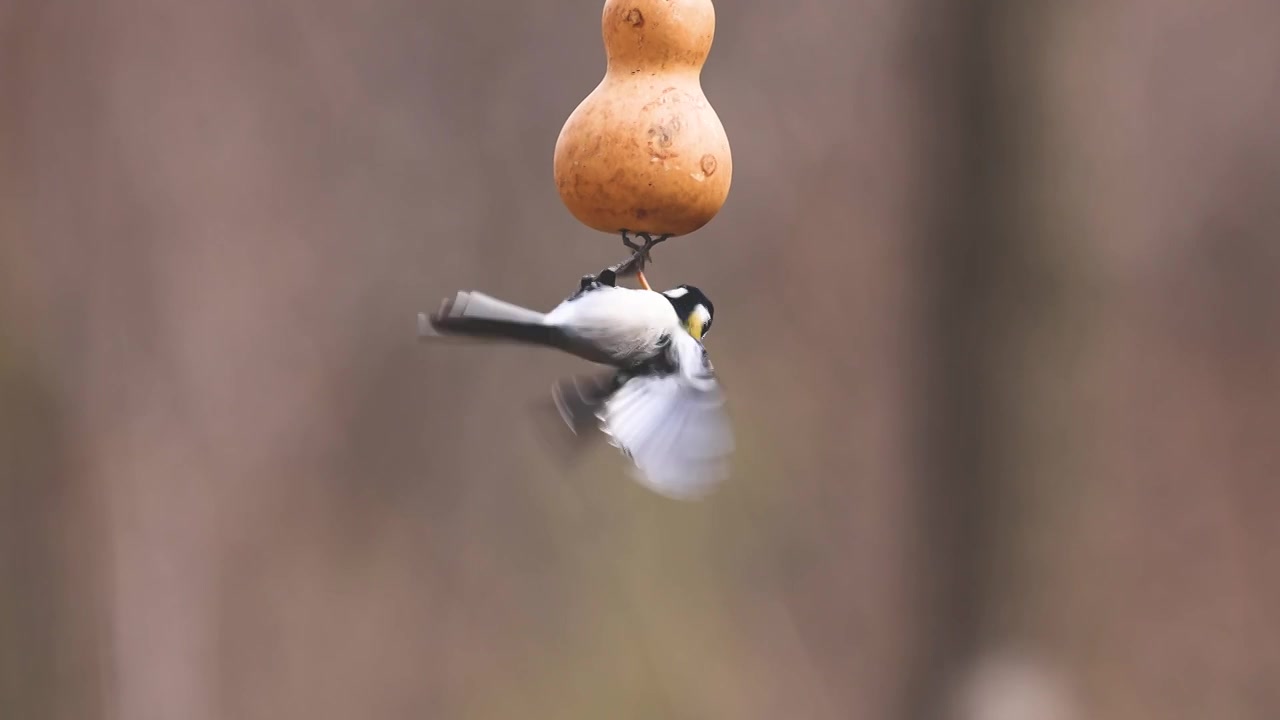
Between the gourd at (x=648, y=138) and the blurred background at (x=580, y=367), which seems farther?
the blurred background at (x=580, y=367)

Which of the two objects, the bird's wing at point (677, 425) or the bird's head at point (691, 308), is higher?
the bird's head at point (691, 308)

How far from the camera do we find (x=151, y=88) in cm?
194

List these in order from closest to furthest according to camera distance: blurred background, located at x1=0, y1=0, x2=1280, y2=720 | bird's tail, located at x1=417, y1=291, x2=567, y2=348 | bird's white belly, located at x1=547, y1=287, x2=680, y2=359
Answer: bird's tail, located at x1=417, y1=291, x2=567, y2=348
bird's white belly, located at x1=547, y1=287, x2=680, y2=359
blurred background, located at x1=0, y1=0, x2=1280, y2=720

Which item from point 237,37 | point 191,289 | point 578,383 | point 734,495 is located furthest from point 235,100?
point 578,383

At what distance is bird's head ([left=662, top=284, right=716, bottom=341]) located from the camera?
0.84 metres

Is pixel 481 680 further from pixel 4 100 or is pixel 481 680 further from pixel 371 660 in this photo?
pixel 4 100

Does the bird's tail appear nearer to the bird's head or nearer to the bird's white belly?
the bird's white belly

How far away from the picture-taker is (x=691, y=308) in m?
0.85

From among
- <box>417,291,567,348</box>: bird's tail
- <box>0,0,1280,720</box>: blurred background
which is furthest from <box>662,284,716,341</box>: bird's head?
<box>0,0,1280,720</box>: blurred background

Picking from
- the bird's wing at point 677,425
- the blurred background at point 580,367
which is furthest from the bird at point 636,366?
the blurred background at point 580,367

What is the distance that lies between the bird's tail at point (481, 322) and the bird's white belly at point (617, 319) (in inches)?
1.9

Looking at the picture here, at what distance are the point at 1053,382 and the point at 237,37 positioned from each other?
153cm

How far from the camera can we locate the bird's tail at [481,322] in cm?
64

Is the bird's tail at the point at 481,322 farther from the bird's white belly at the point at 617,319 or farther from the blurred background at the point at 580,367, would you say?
the blurred background at the point at 580,367
